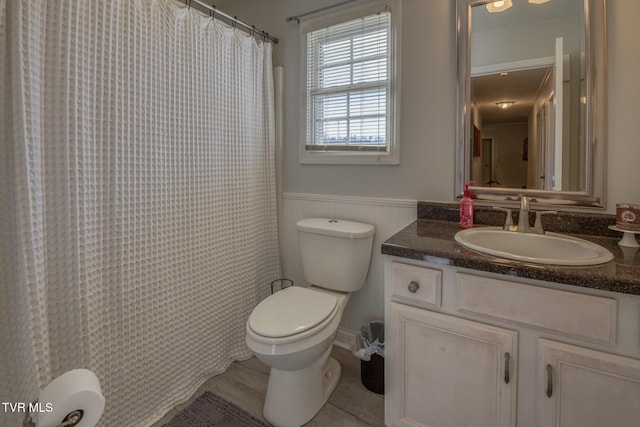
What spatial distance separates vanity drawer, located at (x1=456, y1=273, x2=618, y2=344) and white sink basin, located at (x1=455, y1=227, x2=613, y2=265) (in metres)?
0.12

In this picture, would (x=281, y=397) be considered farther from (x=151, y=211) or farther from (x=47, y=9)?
(x=47, y=9)

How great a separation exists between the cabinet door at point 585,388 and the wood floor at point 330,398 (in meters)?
0.72

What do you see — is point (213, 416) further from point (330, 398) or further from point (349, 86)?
point (349, 86)

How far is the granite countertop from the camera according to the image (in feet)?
2.99

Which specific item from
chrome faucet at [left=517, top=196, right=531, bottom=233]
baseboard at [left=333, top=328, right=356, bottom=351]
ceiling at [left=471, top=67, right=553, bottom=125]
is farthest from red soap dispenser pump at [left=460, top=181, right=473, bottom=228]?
baseboard at [left=333, top=328, right=356, bottom=351]

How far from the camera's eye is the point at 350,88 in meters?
1.96

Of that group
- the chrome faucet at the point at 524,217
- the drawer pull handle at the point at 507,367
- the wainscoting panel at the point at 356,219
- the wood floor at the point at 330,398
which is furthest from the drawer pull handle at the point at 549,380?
the wainscoting panel at the point at 356,219

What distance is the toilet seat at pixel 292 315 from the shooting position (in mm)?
1325

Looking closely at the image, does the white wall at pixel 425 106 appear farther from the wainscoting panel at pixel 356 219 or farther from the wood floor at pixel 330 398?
the wood floor at pixel 330 398

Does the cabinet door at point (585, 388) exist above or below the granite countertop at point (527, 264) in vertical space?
below

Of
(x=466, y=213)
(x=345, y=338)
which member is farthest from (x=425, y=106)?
(x=345, y=338)

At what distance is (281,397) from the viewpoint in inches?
57.9

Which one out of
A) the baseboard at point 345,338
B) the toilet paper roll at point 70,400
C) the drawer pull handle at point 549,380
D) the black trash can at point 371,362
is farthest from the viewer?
the baseboard at point 345,338

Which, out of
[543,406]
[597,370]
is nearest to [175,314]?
[543,406]
